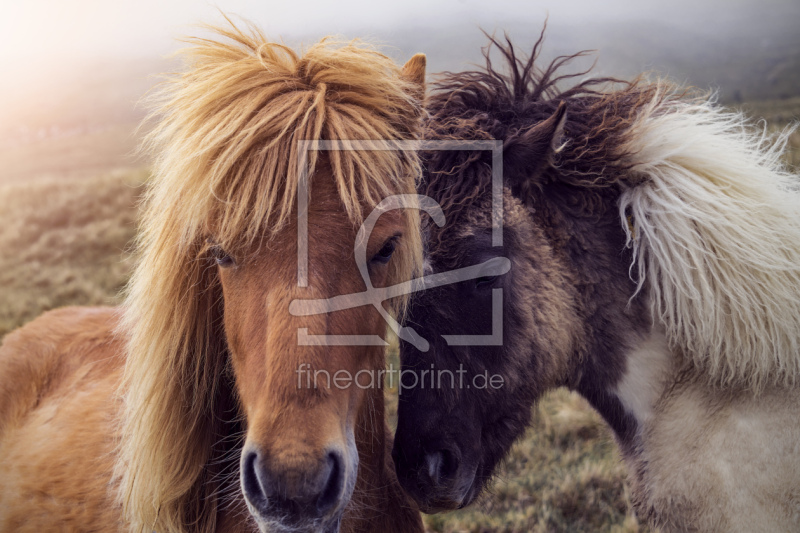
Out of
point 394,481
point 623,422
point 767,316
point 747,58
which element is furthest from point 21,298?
point 747,58

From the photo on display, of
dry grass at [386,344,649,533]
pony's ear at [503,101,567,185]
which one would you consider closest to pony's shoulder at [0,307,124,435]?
pony's ear at [503,101,567,185]

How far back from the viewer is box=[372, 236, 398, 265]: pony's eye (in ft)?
5.92

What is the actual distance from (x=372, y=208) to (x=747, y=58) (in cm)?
12088

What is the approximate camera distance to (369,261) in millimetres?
1775

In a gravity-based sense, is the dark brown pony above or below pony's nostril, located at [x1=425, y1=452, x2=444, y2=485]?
above

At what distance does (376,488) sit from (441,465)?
312 millimetres

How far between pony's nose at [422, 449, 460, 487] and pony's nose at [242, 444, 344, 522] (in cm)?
84

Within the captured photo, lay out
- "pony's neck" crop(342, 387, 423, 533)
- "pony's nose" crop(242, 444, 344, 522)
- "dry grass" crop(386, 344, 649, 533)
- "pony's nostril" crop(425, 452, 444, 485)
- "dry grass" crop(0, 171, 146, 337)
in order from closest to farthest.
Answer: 1. "pony's nose" crop(242, 444, 344, 522)
2. "pony's neck" crop(342, 387, 423, 533)
3. "pony's nostril" crop(425, 452, 444, 485)
4. "dry grass" crop(386, 344, 649, 533)
5. "dry grass" crop(0, 171, 146, 337)

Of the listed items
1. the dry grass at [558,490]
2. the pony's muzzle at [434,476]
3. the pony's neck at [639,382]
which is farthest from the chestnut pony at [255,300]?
the dry grass at [558,490]

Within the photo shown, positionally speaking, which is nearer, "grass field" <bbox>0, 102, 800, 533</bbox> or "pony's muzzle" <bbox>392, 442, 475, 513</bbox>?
"pony's muzzle" <bbox>392, 442, 475, 513</bbox>

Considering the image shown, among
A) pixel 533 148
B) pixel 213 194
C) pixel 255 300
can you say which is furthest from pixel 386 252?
pixel 533 148

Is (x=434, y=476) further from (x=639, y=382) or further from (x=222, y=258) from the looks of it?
(x=222, y=258)

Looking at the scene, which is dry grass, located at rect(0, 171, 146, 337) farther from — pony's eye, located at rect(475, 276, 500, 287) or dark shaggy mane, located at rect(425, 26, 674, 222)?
pony's eye, located at rect(475, 276, 500, 287)

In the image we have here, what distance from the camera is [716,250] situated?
2.34 meters
